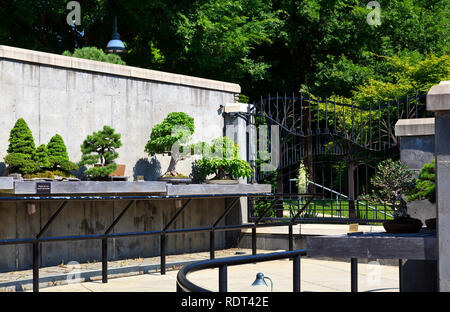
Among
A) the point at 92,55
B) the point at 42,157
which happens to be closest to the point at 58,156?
the point at 42,157

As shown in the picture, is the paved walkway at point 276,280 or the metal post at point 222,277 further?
the paved walkway at point 276,280

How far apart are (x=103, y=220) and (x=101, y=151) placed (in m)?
1.29

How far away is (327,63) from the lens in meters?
28.3

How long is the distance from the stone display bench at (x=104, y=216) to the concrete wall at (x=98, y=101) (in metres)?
0.85

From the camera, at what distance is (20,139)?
10.9 metres

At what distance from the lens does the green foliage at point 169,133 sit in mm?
13102

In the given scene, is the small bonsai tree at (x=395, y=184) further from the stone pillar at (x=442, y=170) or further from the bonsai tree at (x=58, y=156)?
the bonsai tree at (x=58, y=156)

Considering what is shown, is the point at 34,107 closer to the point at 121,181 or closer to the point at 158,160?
the point at 121,181

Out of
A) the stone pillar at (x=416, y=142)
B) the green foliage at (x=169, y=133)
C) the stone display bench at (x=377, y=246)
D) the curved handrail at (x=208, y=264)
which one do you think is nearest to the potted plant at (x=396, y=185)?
the stone display bench at (x=377, y=246)

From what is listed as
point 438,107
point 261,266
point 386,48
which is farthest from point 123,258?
point 386,48

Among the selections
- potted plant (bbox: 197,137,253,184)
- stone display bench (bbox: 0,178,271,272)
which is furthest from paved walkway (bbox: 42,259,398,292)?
potted plant (bbox: 197,137,253,184)

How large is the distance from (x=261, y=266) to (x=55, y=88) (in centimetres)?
490

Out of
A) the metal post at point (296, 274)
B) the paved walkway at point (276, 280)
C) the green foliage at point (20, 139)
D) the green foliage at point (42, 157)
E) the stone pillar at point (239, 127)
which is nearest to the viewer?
the metal post at point (296, 274)

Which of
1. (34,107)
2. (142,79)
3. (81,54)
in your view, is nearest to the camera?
(34,107)
